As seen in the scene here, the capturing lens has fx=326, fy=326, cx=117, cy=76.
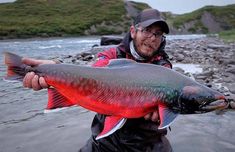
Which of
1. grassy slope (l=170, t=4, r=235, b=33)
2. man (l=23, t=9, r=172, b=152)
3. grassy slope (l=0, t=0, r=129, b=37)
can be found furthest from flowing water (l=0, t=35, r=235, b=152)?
grassy slope (l=170, t=4, r=235, b=33)

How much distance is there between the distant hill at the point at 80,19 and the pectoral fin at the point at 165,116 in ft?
184

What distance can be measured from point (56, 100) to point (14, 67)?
55cm

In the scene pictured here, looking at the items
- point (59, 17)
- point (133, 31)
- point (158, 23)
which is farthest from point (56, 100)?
point (59, 17)

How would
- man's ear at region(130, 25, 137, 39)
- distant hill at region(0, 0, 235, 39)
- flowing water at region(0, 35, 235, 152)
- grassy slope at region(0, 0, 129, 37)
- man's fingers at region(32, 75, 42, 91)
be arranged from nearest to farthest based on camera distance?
1. man's fingers at region(32, 75, 42, 91)
2. man's ear at region(130, 25, 137, 39)
3. flowing water at region(0, 35, 235, 152)
4. grassy slope at region(0, 0, 129, 37)
5. distant hill at region(0, 0, 235, 39)

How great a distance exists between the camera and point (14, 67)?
3.34m

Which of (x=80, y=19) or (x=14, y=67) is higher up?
(x=14, y=67)

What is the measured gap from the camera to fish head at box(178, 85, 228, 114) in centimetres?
310

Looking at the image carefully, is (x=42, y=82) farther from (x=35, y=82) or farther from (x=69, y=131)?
(x=69, y=131)

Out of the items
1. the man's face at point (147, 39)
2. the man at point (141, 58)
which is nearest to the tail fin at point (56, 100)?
the man at point (141, 58)

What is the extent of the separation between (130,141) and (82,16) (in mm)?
91678

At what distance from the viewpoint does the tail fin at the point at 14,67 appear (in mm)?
3318

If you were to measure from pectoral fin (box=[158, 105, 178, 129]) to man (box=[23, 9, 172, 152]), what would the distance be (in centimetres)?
94

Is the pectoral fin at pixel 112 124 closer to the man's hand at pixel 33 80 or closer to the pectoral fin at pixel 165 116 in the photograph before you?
the pectoral fin at pixel 165 116

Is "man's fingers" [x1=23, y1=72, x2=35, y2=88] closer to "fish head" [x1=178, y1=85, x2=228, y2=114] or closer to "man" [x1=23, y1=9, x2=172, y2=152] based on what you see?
"man" [x1=23, y1=9, x2=172, y2=152]
